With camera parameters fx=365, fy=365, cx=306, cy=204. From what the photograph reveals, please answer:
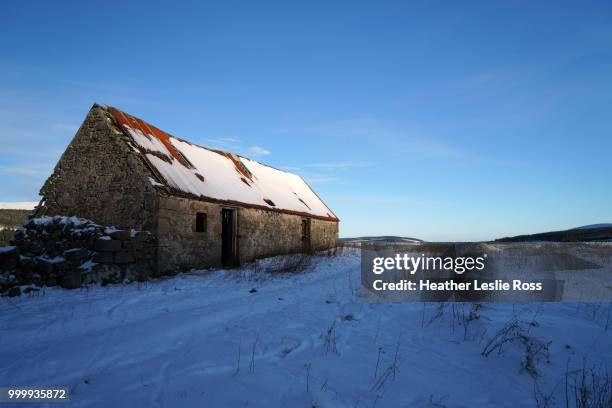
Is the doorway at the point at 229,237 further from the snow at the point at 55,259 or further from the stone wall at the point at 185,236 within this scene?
the snow at the point at 55,259

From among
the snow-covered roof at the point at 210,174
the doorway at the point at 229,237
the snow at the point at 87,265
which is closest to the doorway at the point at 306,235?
the snow-covered roof at the point at 210,174

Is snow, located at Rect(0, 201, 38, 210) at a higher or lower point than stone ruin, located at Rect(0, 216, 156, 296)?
higher

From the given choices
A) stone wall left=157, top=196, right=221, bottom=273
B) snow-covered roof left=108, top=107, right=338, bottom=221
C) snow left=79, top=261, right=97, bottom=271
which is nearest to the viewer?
snow left=79, top=261, right=97, bottom=271

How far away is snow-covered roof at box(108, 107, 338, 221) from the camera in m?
11.9

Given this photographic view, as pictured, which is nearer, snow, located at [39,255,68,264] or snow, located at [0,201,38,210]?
snow, located at [39,255,68,264]

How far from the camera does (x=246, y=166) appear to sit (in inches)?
751

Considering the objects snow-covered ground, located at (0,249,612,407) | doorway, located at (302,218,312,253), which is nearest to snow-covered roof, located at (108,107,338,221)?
doorway, located at (302,218,312,253)

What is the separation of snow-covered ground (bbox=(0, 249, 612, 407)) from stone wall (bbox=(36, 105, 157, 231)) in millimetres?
4087

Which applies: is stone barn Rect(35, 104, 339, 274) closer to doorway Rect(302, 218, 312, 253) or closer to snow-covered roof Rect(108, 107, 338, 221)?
snow-covered roof Rect(108, 107, 338, 221)

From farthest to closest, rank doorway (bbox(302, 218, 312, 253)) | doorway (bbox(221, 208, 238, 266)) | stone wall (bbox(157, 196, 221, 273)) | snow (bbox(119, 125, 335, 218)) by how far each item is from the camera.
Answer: doorway (bbox(302, 218, 312, 253)), doorway (bbox(221, 208, 238, 266)), snow (bbox(119, 125, 335, 218)), stone wall (bbox(157, 196, 221, 273))

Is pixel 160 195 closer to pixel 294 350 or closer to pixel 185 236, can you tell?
pixel 185 236

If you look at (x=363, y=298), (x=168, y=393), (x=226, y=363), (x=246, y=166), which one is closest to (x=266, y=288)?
(x=363, y=298)

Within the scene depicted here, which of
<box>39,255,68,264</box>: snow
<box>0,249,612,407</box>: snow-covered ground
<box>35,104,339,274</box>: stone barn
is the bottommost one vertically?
<box>0,249,612,407</box>: snow-covered ground

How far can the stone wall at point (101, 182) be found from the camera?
10.8 m
